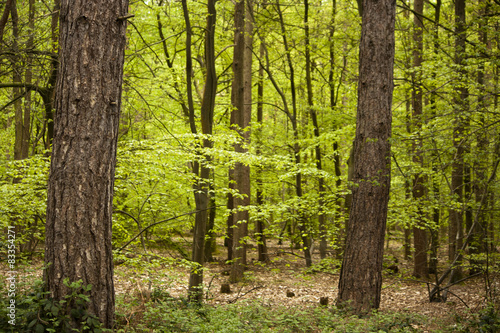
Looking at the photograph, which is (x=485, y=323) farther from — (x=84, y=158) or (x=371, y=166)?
(x=84, y=158)

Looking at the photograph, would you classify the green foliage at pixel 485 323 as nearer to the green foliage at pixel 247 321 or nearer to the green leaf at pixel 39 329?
the green foliage at pixel 247 321

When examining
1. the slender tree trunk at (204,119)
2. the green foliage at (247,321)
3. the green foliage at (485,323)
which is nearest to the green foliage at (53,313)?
the green foliage at (247,321)

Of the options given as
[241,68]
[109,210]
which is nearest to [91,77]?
[109,210]

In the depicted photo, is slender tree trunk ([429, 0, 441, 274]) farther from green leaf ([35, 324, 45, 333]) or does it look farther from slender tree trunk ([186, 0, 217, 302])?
green leaf ([35, 324, 45, 333])

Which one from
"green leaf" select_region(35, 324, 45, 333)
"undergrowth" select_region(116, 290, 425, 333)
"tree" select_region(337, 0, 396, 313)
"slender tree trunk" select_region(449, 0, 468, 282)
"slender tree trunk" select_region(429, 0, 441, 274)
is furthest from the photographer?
"tree" select_region(337, 0, 396, 313)

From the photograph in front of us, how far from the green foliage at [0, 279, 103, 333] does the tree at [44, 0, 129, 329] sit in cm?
7

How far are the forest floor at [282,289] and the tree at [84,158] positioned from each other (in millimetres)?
862

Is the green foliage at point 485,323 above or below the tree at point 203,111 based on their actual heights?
below

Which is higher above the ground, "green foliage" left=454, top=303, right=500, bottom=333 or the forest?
the forest

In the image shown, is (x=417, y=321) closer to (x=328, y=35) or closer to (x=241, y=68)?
(x=241, y=68)

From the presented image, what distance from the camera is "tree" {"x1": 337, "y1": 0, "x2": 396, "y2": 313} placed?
6.01 meters

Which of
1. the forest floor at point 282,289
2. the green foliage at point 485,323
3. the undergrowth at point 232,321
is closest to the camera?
the undergrowth at point 232,321

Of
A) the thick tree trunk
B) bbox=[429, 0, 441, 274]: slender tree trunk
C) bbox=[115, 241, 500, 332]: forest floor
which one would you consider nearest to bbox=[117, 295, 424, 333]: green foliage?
bbox=[115, 241, 500, 332]: forest floor

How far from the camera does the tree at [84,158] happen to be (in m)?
3.20
